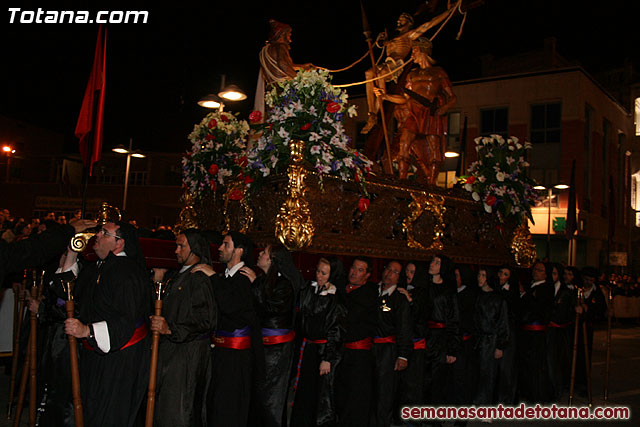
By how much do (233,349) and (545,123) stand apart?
Answer: 27.4m

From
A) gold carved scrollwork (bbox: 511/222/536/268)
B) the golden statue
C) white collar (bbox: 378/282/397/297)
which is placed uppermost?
the golden statue

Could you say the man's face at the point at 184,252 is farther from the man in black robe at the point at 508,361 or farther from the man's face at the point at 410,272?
the man in black robe at the point at 508,361

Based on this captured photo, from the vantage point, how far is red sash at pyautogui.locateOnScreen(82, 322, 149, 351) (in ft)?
15.2

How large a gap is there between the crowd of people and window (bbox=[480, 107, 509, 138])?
22.8m

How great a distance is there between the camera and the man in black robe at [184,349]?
16.5ft

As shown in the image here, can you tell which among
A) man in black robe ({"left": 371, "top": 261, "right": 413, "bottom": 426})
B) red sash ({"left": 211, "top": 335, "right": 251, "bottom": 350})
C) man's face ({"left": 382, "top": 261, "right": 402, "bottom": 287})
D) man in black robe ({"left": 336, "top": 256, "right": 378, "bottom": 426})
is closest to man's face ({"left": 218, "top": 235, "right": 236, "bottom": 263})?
red sash ({"left": 211, "top": 335, "right": 251, "bottom": 350})

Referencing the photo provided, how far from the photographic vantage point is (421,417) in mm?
6984

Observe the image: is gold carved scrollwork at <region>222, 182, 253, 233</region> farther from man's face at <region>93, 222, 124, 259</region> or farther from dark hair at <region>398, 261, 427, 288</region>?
man's face at <region>93, 222, 124, 259</region>

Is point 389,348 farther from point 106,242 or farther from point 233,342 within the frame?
point 106,242

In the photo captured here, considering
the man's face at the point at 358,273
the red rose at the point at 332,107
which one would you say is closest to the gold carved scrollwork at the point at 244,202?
the red rose at the point at 332,107

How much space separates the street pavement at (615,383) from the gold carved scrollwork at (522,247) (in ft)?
8.16

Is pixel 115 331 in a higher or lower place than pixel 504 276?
lower

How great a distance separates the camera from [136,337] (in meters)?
4.77

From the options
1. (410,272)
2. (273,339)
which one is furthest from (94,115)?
(410,272)
